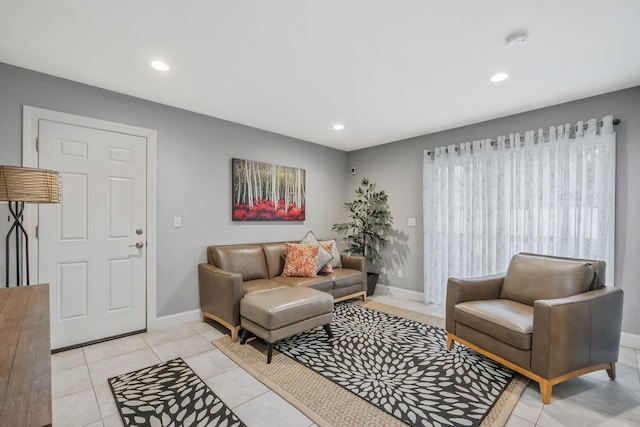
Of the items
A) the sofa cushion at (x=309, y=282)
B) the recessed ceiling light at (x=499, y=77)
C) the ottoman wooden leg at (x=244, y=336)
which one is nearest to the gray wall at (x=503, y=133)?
the recessed ceiling light at (x=499, y=77)

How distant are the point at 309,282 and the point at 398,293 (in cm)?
171

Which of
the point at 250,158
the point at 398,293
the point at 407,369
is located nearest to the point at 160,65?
the point at 250,158

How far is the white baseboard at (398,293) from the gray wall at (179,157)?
1.73 metres

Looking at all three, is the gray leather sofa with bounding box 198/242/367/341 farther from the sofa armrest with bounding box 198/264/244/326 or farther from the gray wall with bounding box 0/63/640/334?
the gray wall with bounding box 0/63/640/334

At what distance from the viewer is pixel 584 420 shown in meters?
Result: 1.74

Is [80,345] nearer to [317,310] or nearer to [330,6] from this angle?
[317,310]

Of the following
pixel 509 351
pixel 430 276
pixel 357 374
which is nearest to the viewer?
pixel 509 351

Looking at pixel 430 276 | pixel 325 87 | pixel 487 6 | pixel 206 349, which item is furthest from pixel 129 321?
pixel 487 6

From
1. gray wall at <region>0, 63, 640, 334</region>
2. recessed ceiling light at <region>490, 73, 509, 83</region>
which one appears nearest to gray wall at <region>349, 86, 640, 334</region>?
gray wall at <region>0, 63, 640, 334</region>

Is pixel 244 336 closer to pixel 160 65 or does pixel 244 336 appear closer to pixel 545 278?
pixel 160 65

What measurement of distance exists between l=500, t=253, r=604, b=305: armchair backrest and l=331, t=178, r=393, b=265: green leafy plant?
6.47ft

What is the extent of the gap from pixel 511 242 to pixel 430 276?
1090 millimetres

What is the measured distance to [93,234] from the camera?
9.04 feet

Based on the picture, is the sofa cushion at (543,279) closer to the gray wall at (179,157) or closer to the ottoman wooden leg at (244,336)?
the ottoman wooden leg at (244,336)
